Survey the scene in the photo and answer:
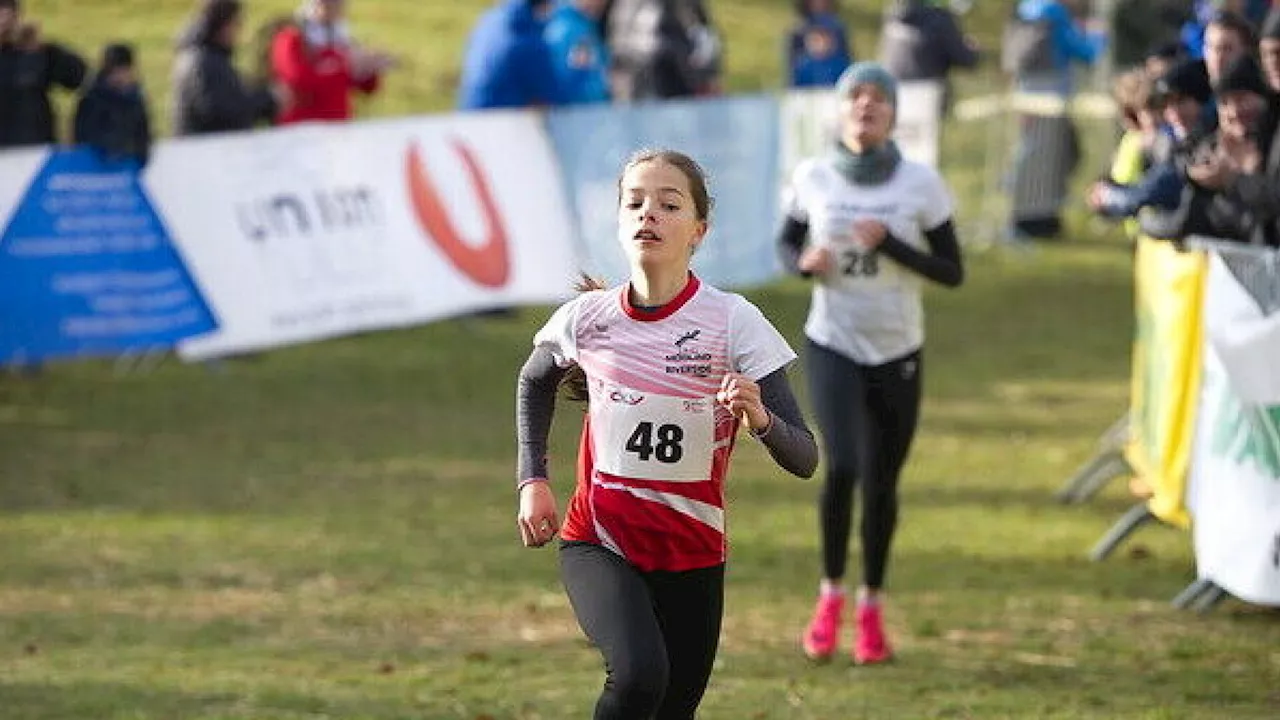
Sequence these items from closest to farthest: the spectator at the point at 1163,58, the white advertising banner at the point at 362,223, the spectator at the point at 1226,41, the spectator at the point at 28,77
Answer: the spectator at the point at 1226,41
the spectator at the point at 1163,58
the spectator at the point at 28,77
the white advertising banner at the point at 362,223

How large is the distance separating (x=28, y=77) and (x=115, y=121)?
0.71 m

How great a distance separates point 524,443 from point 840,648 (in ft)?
12.0

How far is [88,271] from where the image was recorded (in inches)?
631

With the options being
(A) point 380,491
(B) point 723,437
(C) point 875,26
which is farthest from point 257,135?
(C) point 875,26

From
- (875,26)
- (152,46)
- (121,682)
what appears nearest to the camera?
(121,682)

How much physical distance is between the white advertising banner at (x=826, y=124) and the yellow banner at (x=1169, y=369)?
357 inches

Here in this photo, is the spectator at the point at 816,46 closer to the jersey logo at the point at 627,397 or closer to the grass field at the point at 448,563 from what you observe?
the grass field at the point at 448,563

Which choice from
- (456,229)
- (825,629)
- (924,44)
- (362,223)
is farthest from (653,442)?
(924,44)

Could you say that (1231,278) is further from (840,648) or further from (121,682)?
(121,682)

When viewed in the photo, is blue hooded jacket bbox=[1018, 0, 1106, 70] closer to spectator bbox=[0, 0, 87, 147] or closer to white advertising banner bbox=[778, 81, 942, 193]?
white advertising banner bbox=[778, 81, 942, 193]

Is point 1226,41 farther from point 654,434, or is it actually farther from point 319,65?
point 319,65

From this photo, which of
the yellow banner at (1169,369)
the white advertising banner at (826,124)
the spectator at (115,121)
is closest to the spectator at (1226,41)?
the yellow banner at (1169,369)

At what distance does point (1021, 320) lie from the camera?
21.5m

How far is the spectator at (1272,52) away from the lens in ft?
36.1
